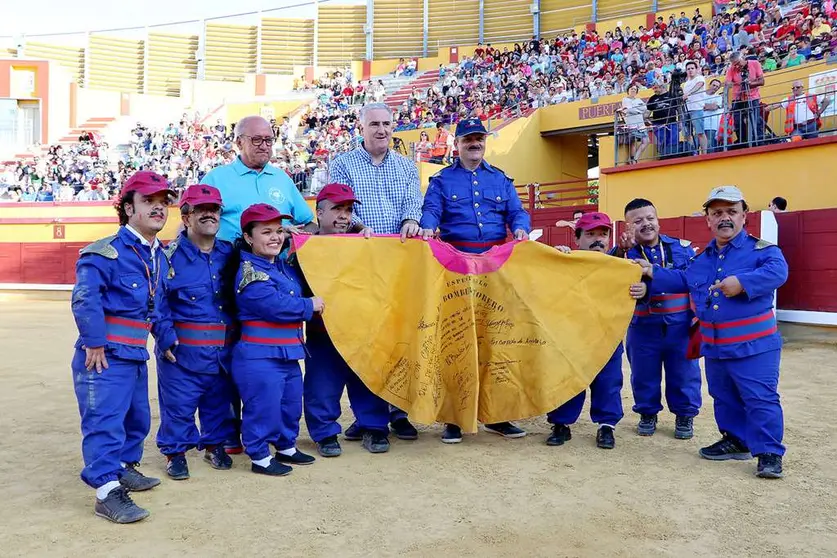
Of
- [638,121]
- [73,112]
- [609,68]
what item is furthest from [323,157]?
[73,112]

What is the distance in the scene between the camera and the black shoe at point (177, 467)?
3.54 metres

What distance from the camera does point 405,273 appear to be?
4.21 metres

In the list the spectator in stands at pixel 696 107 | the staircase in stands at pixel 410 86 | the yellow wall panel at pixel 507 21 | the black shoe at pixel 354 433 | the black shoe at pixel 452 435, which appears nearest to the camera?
the black shoe at pixel 452 435

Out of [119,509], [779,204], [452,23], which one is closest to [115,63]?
[452,23]

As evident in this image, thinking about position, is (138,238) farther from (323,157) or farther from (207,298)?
(323,157)

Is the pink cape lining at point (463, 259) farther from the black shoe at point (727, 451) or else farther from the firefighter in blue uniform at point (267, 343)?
the black shoe at point (727, 451)

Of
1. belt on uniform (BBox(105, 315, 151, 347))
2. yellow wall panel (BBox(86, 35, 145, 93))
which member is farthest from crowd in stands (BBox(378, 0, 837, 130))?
yellow wall panel (BBox(86, 35, 145, 93))

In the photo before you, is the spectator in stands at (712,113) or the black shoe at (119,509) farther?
the spectator in stands at (712,113)

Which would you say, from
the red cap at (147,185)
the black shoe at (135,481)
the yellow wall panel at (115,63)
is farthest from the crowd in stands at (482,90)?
the black shoe at (135,481)

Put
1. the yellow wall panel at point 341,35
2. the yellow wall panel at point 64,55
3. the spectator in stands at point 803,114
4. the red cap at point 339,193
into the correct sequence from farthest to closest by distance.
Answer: the yellow wall panel at point 64,55, the yellow wall panel at point 341,35, the spectator in stands at point 803,114, the red cap at point 339,193

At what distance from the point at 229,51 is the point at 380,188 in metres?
32.1

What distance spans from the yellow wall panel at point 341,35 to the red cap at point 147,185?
1148 inches

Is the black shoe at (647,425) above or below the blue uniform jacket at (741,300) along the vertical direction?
below

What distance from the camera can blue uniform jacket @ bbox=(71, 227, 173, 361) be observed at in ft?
9.86
